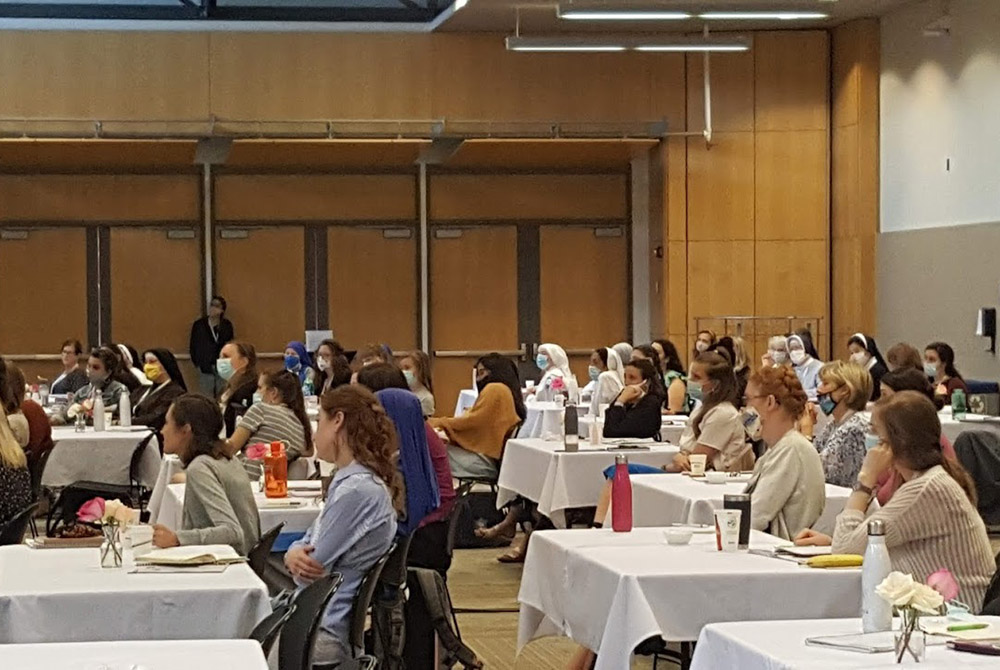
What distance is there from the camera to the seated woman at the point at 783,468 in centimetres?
679

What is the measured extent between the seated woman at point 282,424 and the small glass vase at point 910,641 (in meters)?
5.89

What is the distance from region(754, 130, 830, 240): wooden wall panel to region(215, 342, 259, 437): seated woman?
8.78m

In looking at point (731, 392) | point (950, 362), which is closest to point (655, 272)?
point (950, 362)

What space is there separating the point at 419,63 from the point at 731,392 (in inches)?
443

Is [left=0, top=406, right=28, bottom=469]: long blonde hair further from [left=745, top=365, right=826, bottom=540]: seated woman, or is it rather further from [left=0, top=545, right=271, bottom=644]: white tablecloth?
[left=745, top=365, right=826, bottom=540]: seated woman

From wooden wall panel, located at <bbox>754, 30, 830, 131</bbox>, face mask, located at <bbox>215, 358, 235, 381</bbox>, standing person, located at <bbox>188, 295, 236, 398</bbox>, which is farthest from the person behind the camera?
wooden wall panel, located at <bbox>754, 30, 830, 131</bbox>

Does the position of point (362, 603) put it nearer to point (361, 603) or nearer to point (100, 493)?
point (361, 603)

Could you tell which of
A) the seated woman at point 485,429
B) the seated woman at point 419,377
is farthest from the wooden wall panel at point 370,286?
the seated woman at point 485,429

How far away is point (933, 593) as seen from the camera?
12.6 feet

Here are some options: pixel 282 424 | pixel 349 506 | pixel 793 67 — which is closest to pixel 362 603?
pixel 349 506

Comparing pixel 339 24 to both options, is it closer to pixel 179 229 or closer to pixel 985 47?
pixel 179 229

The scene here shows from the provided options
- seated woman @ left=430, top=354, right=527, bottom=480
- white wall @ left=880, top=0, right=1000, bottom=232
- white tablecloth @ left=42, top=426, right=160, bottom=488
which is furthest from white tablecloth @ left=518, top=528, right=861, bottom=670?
white wall @ left=880, top=0, right=1000, bottom=232

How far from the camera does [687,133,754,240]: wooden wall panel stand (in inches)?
787

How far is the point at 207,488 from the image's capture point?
20.1 ft
